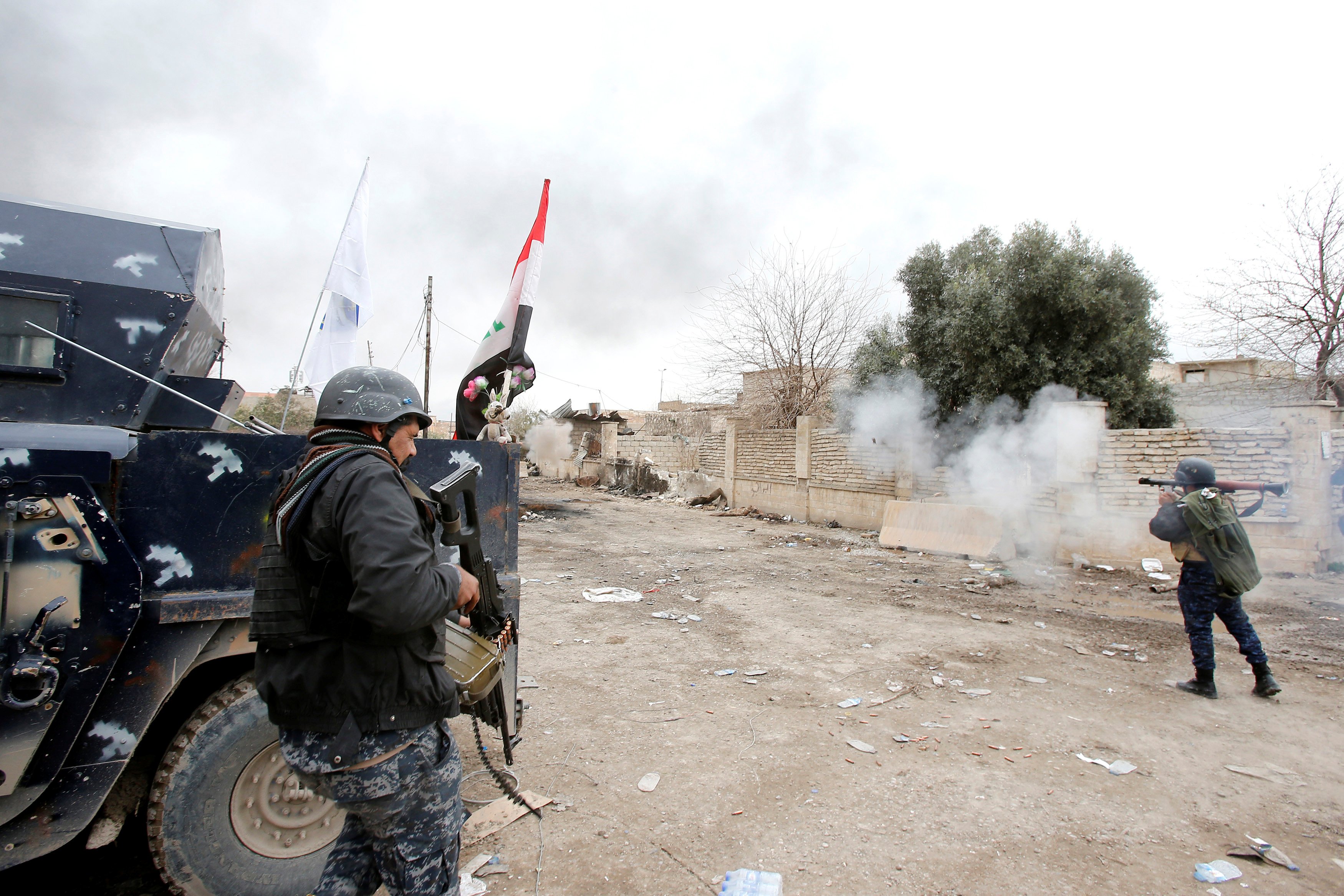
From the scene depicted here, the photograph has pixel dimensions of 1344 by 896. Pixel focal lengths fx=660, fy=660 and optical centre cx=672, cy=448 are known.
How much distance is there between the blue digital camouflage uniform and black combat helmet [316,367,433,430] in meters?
4.77

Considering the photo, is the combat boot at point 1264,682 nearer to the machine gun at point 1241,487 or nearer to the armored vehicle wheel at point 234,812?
the machine gun at point 1241,487

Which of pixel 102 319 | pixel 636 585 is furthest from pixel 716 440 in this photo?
pixel 102 319

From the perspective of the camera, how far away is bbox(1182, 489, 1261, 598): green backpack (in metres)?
4.05

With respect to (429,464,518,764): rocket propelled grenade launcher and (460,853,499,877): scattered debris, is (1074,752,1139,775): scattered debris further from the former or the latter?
(429,464,518,764): rocket propelled grenade launcher

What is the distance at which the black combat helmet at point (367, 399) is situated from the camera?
172 centimetres

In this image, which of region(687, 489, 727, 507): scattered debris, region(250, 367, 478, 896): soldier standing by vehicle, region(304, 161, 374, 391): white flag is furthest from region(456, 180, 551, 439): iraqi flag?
region(687, 489, 727, 507): scattered debris

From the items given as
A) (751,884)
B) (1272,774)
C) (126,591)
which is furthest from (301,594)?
(1272,774)

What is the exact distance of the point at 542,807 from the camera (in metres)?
2.85

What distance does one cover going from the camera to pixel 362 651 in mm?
1575

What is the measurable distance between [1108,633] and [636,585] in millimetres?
4483

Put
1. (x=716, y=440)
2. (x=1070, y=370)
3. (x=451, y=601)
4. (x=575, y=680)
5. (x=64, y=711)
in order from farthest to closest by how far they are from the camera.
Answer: (x=716, y=440) < (x=1070, y=370) < (x=575, y=680) < (x=64, y=711) < (x=451, y=601)

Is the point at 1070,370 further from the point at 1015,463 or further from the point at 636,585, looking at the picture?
the point at 636,585

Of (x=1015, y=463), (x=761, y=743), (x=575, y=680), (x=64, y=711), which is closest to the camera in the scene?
(x=64, y=711)

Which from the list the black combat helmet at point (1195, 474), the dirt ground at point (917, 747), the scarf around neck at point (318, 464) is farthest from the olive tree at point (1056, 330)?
the scarf around neck at point (318, 464)
